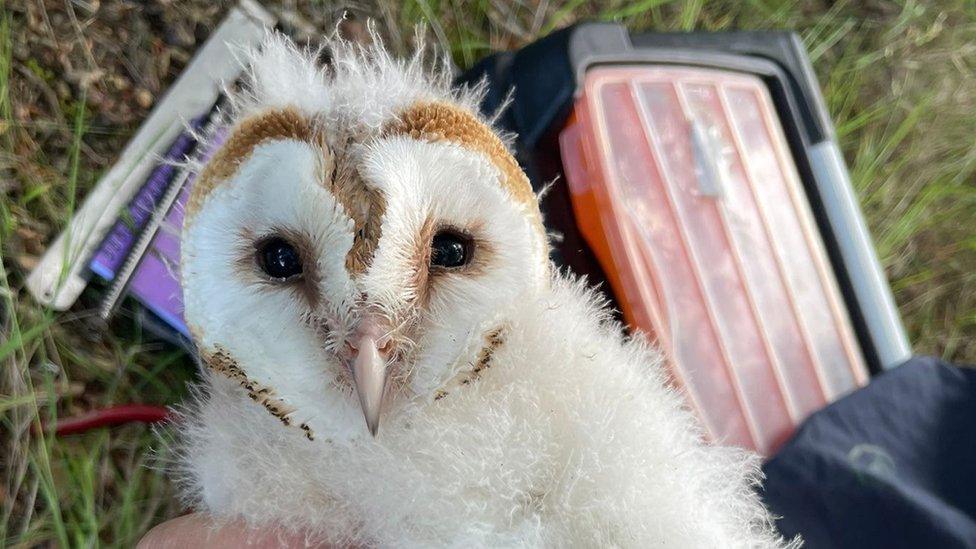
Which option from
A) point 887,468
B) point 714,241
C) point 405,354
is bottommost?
point 887,468

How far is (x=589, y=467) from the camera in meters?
0.67

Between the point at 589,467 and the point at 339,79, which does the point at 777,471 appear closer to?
the point at 589,467

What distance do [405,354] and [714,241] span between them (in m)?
0.67

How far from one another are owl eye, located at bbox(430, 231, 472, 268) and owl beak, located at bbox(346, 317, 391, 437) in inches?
2.7

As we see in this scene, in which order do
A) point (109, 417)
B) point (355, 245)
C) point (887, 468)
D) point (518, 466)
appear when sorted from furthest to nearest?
point (109, 417)
point (887, 468)
point (518, 466)
point (355, 245)

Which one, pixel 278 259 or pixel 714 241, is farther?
pixel 714 241

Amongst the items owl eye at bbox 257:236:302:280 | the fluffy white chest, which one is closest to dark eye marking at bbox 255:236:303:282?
owl eye at bbox 257:236:302:280

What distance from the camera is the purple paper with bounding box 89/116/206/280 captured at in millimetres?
1109

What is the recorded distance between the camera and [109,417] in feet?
3.82

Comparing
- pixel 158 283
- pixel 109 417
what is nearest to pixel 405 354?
pixel 158 283

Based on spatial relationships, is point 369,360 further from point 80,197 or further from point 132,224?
point 80,197

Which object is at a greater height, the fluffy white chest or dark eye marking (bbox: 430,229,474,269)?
dark eye marking (bbox: 430,229,474,269)

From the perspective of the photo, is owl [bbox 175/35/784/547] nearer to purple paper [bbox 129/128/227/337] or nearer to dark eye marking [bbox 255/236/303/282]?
dark eye marking [bbox 255/236/303/282]

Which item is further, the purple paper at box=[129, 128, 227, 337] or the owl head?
the purple paper at box=[129, 128, 227, 337]
